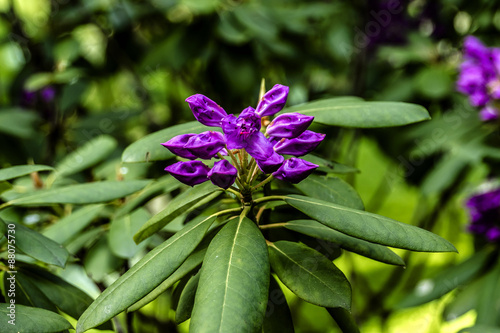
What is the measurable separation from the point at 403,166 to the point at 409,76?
1.59ft

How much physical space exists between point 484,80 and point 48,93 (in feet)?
5.95

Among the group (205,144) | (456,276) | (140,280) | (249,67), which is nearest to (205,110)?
(205,144)

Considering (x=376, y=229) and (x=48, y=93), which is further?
(x=48, y=93)

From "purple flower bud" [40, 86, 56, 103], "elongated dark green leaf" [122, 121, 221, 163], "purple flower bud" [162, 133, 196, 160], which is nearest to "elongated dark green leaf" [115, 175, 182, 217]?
"elongated dark green leaf" [122, 121, 221, 163]

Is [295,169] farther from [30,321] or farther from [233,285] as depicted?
[30,321]

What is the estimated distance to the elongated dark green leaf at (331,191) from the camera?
895mm

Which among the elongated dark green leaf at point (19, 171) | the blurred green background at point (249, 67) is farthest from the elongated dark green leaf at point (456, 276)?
the elongated dark green leaf at point (19, 171)

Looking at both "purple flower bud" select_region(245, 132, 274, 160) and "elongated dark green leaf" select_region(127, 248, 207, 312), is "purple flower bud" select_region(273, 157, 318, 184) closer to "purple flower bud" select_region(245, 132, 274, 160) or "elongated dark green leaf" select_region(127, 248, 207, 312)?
"purple flower bud" select_region(245, 132, 274, 160)

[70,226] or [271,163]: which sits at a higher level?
[271,163]

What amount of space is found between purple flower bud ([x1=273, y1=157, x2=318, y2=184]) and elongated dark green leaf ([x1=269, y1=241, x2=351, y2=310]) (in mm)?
135

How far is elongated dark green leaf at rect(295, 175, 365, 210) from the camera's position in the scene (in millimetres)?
895

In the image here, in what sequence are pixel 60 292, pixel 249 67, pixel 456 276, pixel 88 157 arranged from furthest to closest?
pixel 249 67 < pixel 456 276 < pixel 88 157 < pixel 60 292

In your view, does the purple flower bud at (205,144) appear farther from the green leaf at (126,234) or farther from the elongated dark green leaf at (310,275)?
Result: the green leaf at (126,234)

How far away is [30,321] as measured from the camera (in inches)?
29.3
